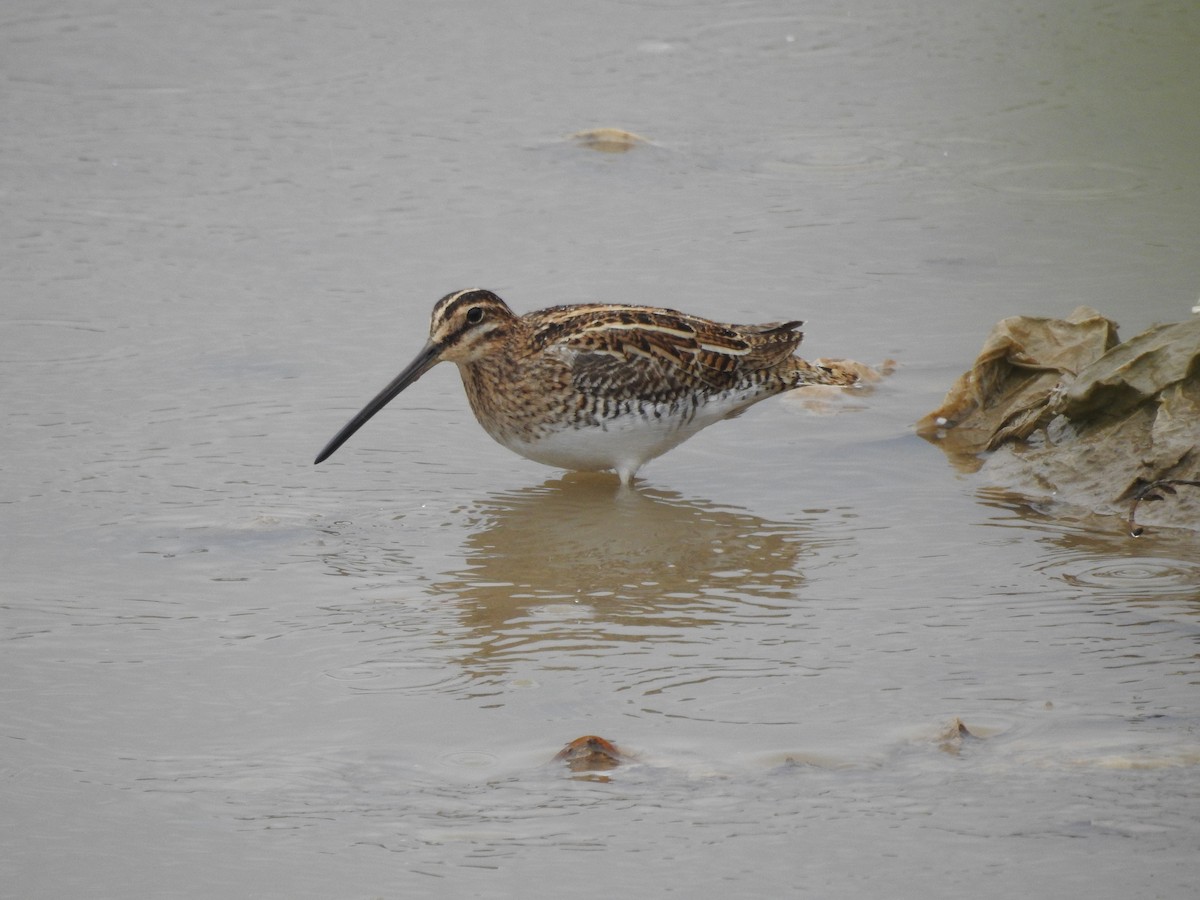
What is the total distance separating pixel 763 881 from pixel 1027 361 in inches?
154

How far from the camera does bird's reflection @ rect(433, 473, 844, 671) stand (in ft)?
17.8

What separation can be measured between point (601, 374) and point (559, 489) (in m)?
0.52

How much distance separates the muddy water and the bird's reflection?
0.08ft

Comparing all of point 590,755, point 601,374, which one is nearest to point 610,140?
point 601,374

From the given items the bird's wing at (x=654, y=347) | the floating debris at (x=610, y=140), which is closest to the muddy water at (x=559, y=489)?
the floating debris at (x=610, y=140)

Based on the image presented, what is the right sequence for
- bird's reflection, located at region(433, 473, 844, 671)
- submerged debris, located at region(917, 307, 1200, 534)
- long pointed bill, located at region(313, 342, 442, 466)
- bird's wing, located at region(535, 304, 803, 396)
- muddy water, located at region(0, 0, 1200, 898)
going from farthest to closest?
bird's wing, located at region(535, 304, 803, 396) → long pointed bill, located at region(313, 342, 442, 466) → submerged debris, located at region(917, 307, 1200, 534) → bird's reflection, located at region(433, 473, 844, 671) → muddy water, located at region(0, 0, 1200, 898)

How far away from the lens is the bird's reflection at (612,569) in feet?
17.8

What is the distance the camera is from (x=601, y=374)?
23.4ft

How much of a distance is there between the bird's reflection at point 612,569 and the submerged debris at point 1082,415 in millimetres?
1067

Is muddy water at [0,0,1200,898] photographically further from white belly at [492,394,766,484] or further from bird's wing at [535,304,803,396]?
bird's wing at [535,304,803,396]

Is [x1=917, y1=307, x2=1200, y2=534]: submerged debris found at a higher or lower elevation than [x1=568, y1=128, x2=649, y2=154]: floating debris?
lower

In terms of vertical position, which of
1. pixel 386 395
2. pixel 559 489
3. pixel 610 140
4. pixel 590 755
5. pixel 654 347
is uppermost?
pixel 610 140

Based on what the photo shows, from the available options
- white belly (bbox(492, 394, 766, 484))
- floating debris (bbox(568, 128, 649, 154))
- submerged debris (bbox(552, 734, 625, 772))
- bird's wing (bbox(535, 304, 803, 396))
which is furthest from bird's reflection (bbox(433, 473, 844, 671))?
floating debris (bbox(568, 128, 649, 154))

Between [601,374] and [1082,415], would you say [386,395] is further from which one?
[1082,415]
